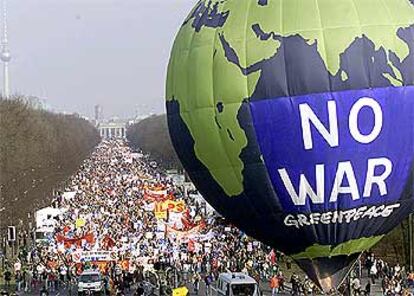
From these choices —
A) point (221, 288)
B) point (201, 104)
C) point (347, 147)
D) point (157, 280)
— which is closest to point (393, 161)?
point (347, 147)

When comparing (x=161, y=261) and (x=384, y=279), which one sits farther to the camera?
(x=161, y=261)

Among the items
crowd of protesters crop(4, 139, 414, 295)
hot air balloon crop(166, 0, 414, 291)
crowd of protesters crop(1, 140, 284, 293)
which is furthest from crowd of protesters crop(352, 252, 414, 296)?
hot air balloon crop(166, 0, 414, 291)

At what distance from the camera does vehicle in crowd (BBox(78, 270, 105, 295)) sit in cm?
3238

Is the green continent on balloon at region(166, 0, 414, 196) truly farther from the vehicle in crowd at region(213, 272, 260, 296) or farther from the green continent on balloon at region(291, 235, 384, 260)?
the vehicle in crowd at region(213, 272, 260, 296)

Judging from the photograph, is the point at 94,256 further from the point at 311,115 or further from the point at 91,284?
the point at 311,115

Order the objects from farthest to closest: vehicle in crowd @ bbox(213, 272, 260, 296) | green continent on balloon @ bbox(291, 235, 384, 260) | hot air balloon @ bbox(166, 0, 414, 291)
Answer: vehicle in crowd @ bbox(213, 272, 260, 296)
green continent on balloon @ bbox(291, 235, 384, 260)
hot air balloon @ bbox(166, 0, 414, 291)

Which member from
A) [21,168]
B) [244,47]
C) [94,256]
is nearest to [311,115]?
[244,47]

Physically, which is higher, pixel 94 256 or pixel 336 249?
pixel 94 256

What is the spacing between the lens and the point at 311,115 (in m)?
18.1

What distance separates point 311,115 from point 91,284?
1590cm

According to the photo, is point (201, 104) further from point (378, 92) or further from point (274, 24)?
point (378, 92)

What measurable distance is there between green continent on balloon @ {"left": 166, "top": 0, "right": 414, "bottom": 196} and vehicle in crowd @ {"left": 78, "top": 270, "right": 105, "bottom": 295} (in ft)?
44.8

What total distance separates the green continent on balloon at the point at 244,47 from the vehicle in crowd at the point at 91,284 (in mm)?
13665

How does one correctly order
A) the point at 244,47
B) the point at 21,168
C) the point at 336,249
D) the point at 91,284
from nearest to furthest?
the point at 244,47 → the point at 336,249 → the point at 91,284 → the point at 21,168
